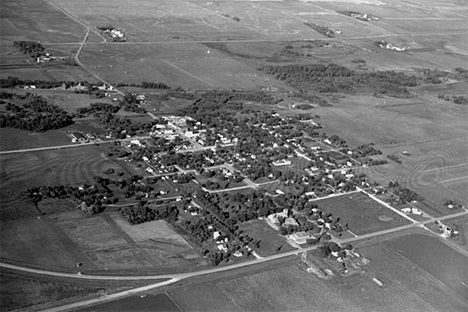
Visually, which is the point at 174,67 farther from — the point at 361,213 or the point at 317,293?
the point at 317,293

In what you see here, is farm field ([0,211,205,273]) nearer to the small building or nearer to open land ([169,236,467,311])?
open land ([169,236,467,311])

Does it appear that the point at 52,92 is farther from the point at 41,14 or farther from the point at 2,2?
the point at 2,2

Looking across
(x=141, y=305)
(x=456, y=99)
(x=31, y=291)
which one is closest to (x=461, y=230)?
(x=141, y=305)

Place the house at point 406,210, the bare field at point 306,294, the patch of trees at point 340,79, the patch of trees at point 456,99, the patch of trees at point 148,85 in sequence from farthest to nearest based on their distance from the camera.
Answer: the patch of trees at point 340,79 < the patch of trees at point 456,99 < the patch of trees at point 148,85 < the house at point 406,210 < the bare field at point 306,294

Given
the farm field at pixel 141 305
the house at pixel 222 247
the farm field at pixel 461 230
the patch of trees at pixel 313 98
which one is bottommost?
the farm field at pixel 461 230

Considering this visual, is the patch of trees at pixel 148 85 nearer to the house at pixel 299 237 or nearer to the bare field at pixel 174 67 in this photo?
the bare field at pixel 174 67

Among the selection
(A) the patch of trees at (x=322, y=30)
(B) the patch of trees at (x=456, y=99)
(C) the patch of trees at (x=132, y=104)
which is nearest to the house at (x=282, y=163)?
(C) the patch of trees at (x=132, y=104)

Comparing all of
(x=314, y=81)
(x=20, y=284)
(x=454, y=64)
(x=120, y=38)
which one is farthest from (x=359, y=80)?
(x=20, y=284)
